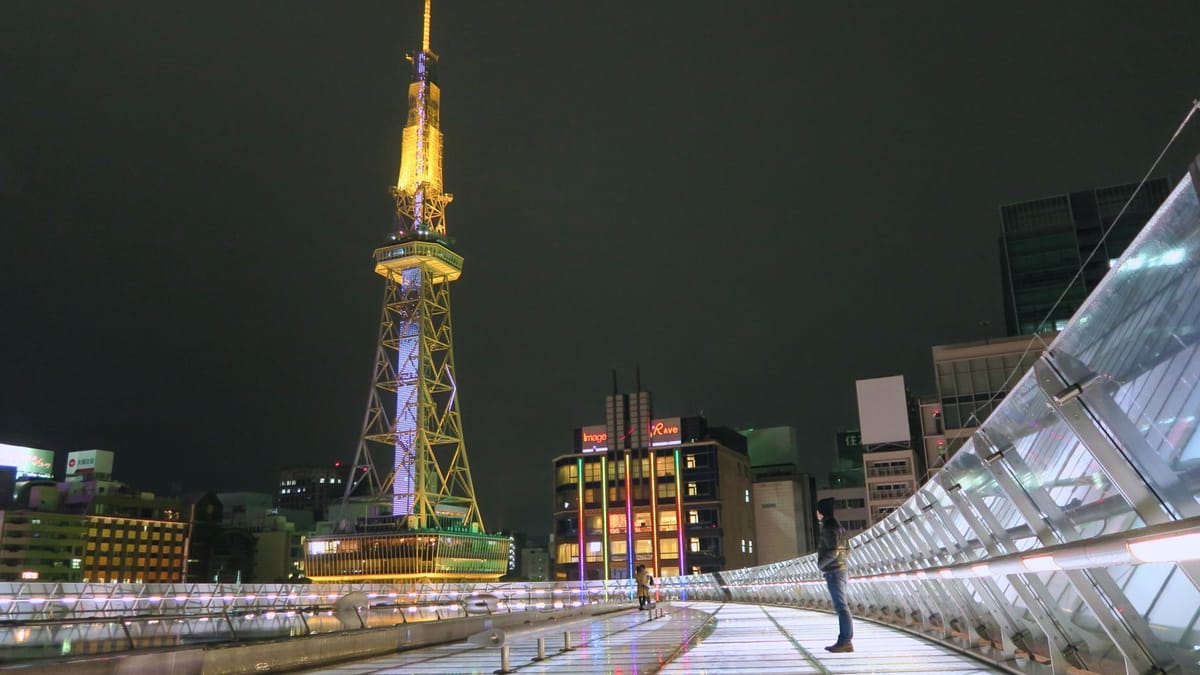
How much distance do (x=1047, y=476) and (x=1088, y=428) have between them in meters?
1.68

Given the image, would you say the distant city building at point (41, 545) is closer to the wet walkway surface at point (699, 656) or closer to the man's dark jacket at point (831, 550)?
the wet walkway surface at point (699, 656)

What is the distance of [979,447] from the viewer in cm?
751

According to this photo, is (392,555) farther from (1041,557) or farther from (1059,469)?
(1041,557)

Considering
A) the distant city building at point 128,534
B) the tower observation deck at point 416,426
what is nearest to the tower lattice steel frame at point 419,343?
the tower observation deck at point 416,426

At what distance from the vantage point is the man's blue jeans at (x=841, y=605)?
31.9 ft

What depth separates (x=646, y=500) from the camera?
5000 inches

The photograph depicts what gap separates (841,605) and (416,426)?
120m

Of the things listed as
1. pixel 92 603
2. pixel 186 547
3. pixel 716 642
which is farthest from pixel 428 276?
pixel 716 642

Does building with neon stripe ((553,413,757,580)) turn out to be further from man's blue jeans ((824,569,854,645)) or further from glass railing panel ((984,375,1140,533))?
glass railing panel ((984,375,1140,533))

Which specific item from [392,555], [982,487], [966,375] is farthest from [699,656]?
[392,555]

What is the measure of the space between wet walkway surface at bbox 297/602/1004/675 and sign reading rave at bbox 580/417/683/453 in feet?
376

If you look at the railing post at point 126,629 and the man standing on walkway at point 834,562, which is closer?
the man standing on walkway at point 834,562

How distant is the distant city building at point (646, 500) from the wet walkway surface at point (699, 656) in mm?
109729

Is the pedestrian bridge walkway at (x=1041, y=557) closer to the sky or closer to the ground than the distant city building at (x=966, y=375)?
closer to the ground
